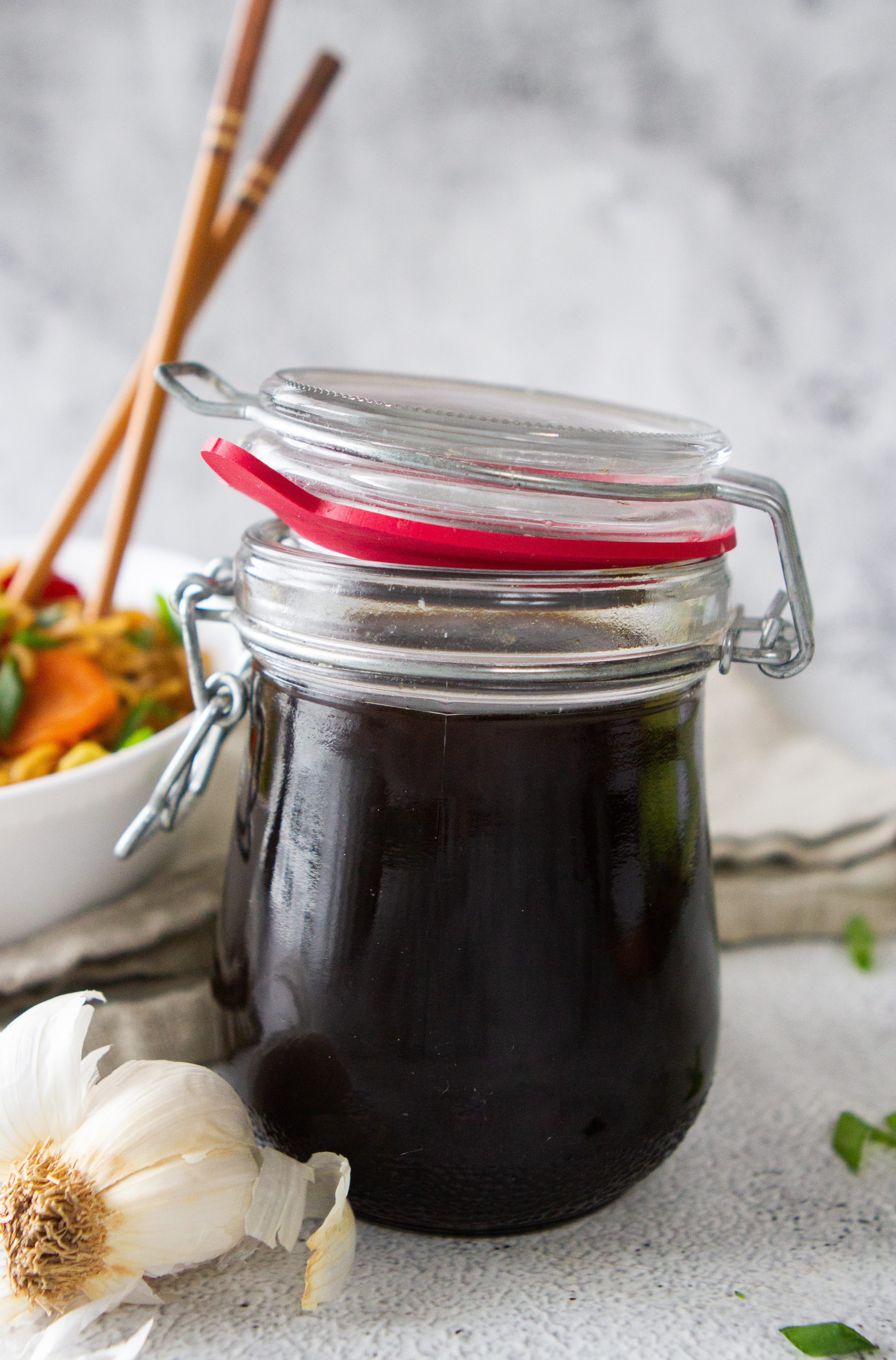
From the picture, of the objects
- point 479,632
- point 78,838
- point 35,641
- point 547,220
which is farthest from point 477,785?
point 547,220

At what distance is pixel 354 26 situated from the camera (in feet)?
3.30

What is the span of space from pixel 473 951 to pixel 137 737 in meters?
0.32

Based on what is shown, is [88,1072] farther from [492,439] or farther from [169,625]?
[169,625]

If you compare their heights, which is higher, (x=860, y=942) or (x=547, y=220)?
(x=547, y=220)

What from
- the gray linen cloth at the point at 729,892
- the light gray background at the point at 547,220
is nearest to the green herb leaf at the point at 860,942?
the gray linen cloth at the point at 729,892

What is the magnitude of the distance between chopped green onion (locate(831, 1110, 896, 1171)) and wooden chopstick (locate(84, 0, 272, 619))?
20.7 inches

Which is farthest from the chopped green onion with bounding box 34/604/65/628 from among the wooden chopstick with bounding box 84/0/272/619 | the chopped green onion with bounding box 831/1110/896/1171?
the chopped green onion with bounding box 831/1110/896/1171

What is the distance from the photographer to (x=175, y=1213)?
44 cm

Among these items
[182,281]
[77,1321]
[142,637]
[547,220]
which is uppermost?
[547,220]

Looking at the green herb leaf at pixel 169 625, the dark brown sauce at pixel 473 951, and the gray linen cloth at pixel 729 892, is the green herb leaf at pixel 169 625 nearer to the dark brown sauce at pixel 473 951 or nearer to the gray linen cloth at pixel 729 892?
the gray linen cloth at pixel 729 892

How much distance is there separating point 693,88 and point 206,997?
83 cm

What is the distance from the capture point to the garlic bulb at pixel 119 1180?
16.8 inches

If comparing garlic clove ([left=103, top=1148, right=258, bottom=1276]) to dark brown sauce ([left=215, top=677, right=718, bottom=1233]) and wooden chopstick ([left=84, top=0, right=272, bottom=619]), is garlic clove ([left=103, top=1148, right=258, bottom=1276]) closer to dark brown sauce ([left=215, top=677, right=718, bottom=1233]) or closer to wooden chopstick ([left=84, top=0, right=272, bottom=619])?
dark brown sauce ([left=215, top=677, right=718, bottom=1233])

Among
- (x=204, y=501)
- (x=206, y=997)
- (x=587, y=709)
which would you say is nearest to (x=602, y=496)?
(x=587, y=709)
